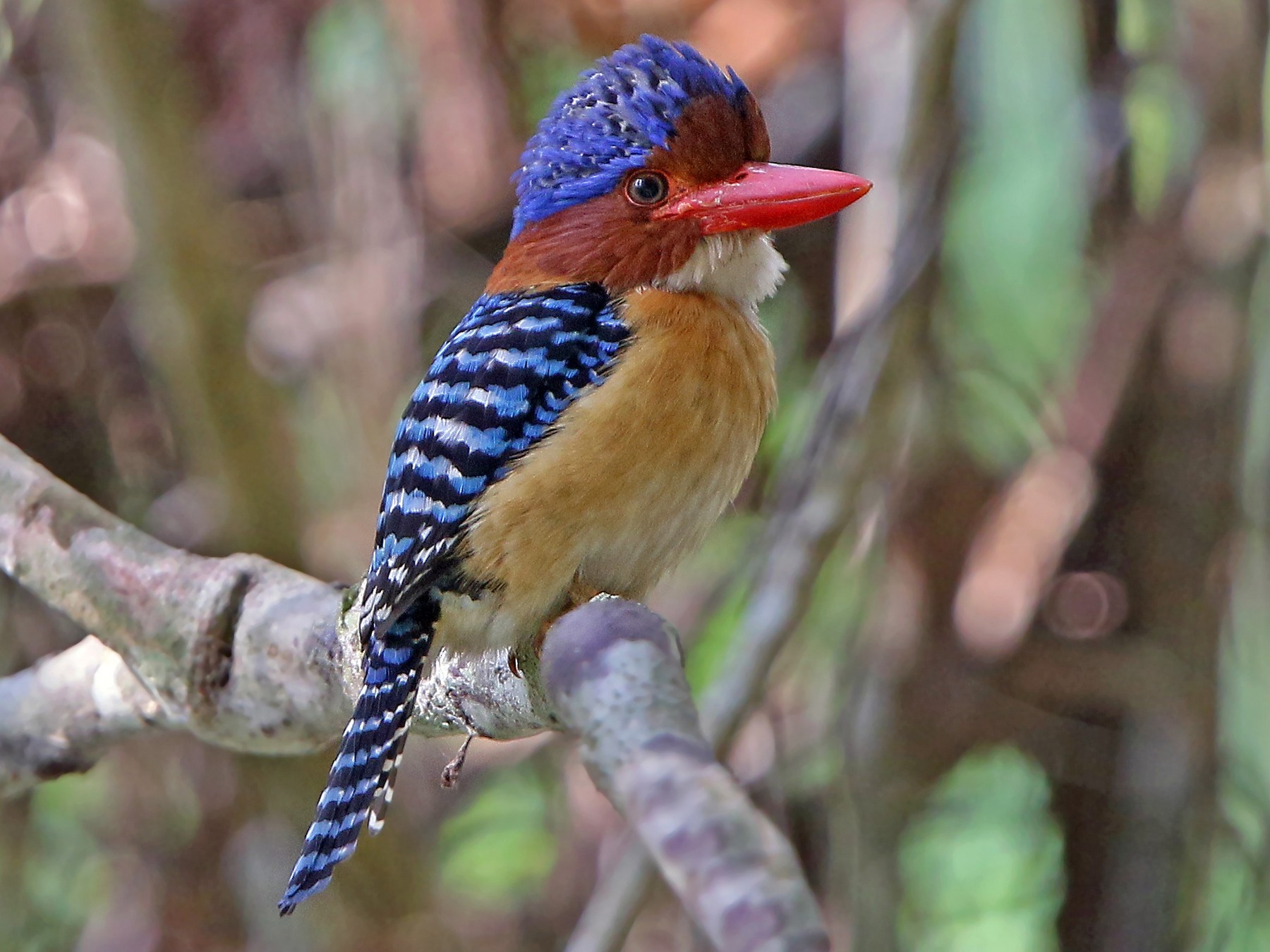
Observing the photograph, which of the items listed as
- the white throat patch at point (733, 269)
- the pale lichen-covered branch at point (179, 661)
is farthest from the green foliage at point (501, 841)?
the white throat patch at point (733, 269)

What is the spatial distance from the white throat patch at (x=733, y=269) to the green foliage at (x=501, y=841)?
1459mm

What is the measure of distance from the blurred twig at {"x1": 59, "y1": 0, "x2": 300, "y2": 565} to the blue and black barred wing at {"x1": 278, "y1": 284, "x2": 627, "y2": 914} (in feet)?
3.42

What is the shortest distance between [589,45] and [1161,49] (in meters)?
1.19

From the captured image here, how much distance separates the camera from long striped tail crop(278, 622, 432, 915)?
5.65 feet

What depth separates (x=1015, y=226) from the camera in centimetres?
330

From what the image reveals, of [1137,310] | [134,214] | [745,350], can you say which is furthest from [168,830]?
[1137,310]

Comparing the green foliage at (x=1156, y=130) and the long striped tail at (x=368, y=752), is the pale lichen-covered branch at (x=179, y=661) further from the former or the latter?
the green foliage at (x=1156, y=130)

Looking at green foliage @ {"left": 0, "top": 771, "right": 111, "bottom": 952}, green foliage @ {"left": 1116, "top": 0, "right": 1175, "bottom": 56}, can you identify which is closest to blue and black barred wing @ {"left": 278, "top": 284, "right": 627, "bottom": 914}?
green foliage @ {"left": 1116, "top": 0, "right": 1175, "bottom": 56}

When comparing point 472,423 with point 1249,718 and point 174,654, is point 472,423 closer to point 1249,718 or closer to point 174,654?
point 174,654

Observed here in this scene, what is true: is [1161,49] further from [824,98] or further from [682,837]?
[682,837]

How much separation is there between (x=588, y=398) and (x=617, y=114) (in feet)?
1.43

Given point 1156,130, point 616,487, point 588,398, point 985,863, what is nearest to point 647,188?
point 588,398

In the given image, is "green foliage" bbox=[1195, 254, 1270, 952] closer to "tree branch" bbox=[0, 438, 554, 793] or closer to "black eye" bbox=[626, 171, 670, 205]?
"black eye" bbox=[626, 171, 670, 205]

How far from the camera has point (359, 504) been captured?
3156mm
